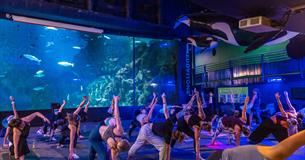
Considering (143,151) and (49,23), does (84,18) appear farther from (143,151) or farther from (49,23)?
(143,151)

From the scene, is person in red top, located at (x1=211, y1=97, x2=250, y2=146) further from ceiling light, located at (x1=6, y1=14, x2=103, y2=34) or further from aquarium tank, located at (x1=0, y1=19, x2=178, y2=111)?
aquarium tank, located at (x1=0, y1=19, x2=178, y2=111)

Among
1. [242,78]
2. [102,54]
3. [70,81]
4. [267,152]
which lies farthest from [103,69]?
[267,152]

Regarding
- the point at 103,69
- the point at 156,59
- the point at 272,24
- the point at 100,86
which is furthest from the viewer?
the point at 103,69

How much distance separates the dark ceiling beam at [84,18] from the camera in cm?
1327

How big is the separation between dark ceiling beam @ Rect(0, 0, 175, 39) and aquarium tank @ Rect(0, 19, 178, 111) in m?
4.99

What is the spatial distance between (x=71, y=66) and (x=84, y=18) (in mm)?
23125

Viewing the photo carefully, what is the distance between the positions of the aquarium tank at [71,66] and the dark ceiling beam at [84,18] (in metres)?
4.99

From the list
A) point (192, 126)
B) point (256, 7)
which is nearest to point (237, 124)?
point (192, 126)

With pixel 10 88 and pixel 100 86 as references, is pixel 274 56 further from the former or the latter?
pixel 10 88

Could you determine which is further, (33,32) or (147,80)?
(33,32)

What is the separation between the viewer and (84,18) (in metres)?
14.9

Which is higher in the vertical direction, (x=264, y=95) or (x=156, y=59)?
(x=156, y=59)

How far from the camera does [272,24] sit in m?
7.29

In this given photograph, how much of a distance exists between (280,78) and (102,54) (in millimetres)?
24289
